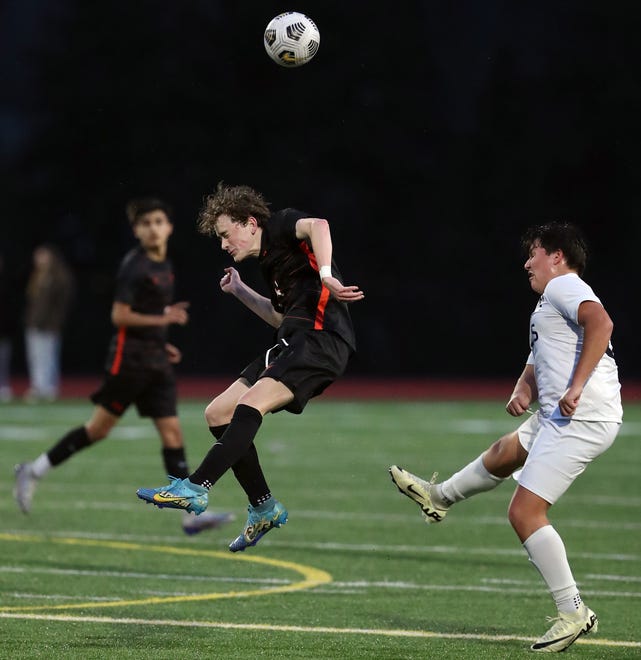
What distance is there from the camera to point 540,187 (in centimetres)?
3619

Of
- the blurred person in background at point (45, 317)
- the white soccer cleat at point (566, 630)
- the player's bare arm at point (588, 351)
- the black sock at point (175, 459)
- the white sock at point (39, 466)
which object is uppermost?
the player's bare arm at point (588, 351)

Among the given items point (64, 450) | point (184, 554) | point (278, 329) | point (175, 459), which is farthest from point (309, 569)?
point (64, 450)

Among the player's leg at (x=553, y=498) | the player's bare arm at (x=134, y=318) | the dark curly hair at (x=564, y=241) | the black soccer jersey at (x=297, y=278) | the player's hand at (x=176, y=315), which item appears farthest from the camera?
the player's bare arm at (x=134, y=318)

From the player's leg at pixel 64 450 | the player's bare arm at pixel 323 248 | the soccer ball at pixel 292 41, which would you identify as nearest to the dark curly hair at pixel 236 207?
the player's bare arm at pixel 323 248

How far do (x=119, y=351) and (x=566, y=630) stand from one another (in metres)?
6.16

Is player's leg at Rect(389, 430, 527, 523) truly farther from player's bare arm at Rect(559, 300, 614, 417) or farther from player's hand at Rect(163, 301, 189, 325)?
player's hand at Rect(163, 301, 189, 325)

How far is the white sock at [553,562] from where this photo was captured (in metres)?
7.78

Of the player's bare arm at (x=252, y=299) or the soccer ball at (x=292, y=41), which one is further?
the soccer ball at (x=292, y=41)

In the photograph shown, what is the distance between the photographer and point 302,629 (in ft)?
27.6

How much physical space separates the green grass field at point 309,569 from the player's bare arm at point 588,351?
1.26 meters

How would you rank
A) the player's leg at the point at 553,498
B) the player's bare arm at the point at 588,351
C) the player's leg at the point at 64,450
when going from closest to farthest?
1. the player's bare arm at the point at 588,351
2. the player's leg at the point at 553,498
3. the player's leg at the point at 64,450

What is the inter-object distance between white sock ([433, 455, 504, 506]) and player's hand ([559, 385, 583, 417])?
993 mm

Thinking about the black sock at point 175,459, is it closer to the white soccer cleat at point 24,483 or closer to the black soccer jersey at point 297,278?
the white soccer cleat at point 24,483

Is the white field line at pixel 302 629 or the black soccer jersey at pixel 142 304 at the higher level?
the black soccer jersey at pixel 142 304
